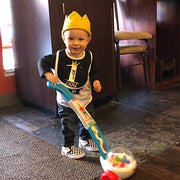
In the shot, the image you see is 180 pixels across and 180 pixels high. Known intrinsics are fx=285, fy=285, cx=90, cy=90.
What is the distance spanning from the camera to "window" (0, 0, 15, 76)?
84.8 inches

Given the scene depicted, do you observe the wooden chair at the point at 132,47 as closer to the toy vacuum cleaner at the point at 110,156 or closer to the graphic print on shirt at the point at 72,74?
the graphic print on shirt at the point at 72,74

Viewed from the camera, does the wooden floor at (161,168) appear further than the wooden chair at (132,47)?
No

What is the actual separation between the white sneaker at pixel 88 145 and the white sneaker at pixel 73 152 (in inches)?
2.7

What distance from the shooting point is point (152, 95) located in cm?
240

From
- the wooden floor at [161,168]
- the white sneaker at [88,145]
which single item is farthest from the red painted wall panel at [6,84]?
the wooden floor at [161,168]

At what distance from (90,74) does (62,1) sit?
2.03ft

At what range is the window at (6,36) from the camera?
2.15 meters

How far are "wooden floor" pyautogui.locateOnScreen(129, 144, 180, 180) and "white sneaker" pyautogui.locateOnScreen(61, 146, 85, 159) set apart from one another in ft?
0.98

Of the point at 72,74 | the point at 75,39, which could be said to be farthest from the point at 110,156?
the point at 75,39

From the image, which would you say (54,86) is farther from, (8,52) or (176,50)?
(176,50)

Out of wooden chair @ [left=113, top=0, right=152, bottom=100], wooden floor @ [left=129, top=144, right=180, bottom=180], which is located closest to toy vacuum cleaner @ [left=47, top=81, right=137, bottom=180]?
wooden floor @ [left=129, top=144, right=180, bottom=180]

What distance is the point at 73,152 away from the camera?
137 centimetres

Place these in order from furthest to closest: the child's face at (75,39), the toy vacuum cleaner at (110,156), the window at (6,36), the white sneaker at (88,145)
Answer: the window at (6,36), the white sneaker at (88,145), the child's face at (75,39), the toy vacuum cleaner at (110,156)

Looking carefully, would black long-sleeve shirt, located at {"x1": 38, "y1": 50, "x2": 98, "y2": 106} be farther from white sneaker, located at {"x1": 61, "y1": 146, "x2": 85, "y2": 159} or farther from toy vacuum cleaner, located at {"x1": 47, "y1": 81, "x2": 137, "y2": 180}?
white sneaker, located at {"x1": 61, "y1": 146, "x2": 85, "y2": 159}
